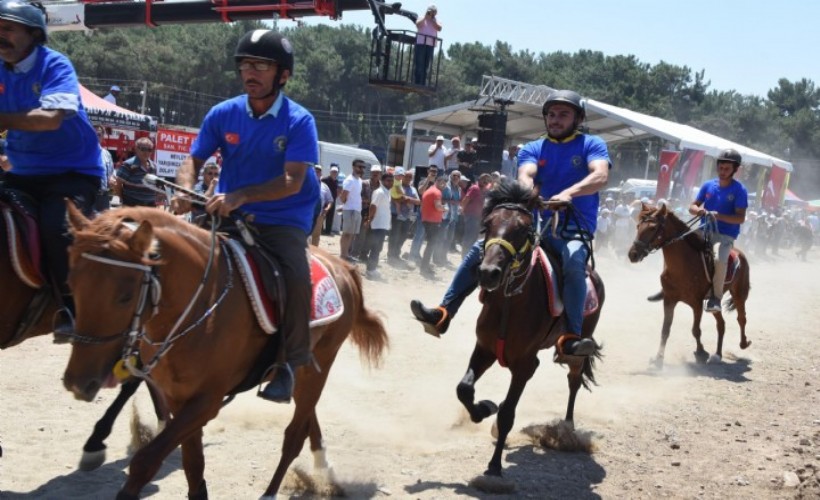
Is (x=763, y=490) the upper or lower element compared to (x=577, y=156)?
lower

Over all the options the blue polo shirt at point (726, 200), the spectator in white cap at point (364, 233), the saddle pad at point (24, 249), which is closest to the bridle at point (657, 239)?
the blue polo shirt at point (726, 200)

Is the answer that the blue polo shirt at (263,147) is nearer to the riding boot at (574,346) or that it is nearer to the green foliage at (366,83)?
the riding boot at (574,346)

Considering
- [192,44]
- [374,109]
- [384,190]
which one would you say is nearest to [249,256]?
[384,190]

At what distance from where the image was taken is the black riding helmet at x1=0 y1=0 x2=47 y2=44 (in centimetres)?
516

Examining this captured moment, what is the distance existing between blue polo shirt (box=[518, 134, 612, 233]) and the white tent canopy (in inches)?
801

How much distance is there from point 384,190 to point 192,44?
61.8 m

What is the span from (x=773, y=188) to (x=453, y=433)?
3756 cm

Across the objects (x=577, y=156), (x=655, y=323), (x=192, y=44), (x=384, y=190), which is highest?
(x=192, y=44)

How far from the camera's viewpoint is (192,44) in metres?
74.1

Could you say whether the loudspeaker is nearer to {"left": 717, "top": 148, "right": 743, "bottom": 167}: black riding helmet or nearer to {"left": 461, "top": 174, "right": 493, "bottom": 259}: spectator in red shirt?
{"left": 461, "top": 174, "right": 493, "bottom": 259}: spectator in red shirt

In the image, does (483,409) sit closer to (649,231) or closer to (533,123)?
(649,231)

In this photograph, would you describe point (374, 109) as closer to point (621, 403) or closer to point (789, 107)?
point (789, 107)

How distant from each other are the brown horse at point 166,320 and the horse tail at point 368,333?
1.09 metres

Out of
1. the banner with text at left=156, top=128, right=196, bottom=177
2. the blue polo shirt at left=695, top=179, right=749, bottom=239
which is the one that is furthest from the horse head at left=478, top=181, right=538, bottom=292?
the banner with text at left=156, top=128, right=196, bottom=177
